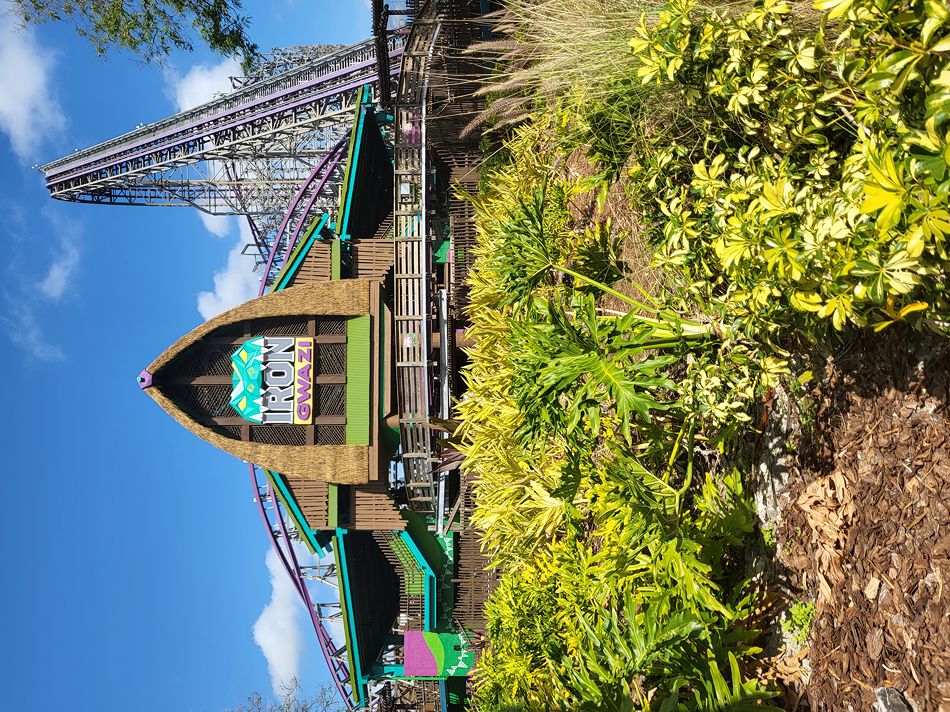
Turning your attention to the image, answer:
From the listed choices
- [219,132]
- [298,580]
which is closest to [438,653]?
[298,580]

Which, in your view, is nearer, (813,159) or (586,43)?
(813,159)

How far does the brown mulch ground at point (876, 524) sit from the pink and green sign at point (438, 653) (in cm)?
876

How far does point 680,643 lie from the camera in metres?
4.39

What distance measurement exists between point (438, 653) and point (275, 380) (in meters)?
6.21

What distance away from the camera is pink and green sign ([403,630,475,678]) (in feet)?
38.9

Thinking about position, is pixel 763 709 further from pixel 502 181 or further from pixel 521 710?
pixel 502 181

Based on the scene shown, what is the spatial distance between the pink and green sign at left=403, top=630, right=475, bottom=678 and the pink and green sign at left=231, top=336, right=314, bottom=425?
4.99m

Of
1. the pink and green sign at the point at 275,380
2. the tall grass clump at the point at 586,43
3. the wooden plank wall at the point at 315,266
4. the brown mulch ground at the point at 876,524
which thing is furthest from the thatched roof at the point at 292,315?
the brown mulch ground at the point at 876,524

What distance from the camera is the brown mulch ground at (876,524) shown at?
3.26m

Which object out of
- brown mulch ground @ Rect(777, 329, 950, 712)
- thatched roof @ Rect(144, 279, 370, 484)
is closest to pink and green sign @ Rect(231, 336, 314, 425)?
thatched roof @ Rect(144, 279, 370, 484)

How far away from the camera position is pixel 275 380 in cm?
1055

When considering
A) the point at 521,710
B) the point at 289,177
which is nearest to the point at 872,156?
the point at 521,710

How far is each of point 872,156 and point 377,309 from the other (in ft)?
28.2

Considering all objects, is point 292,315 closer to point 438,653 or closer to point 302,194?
point 302,194
